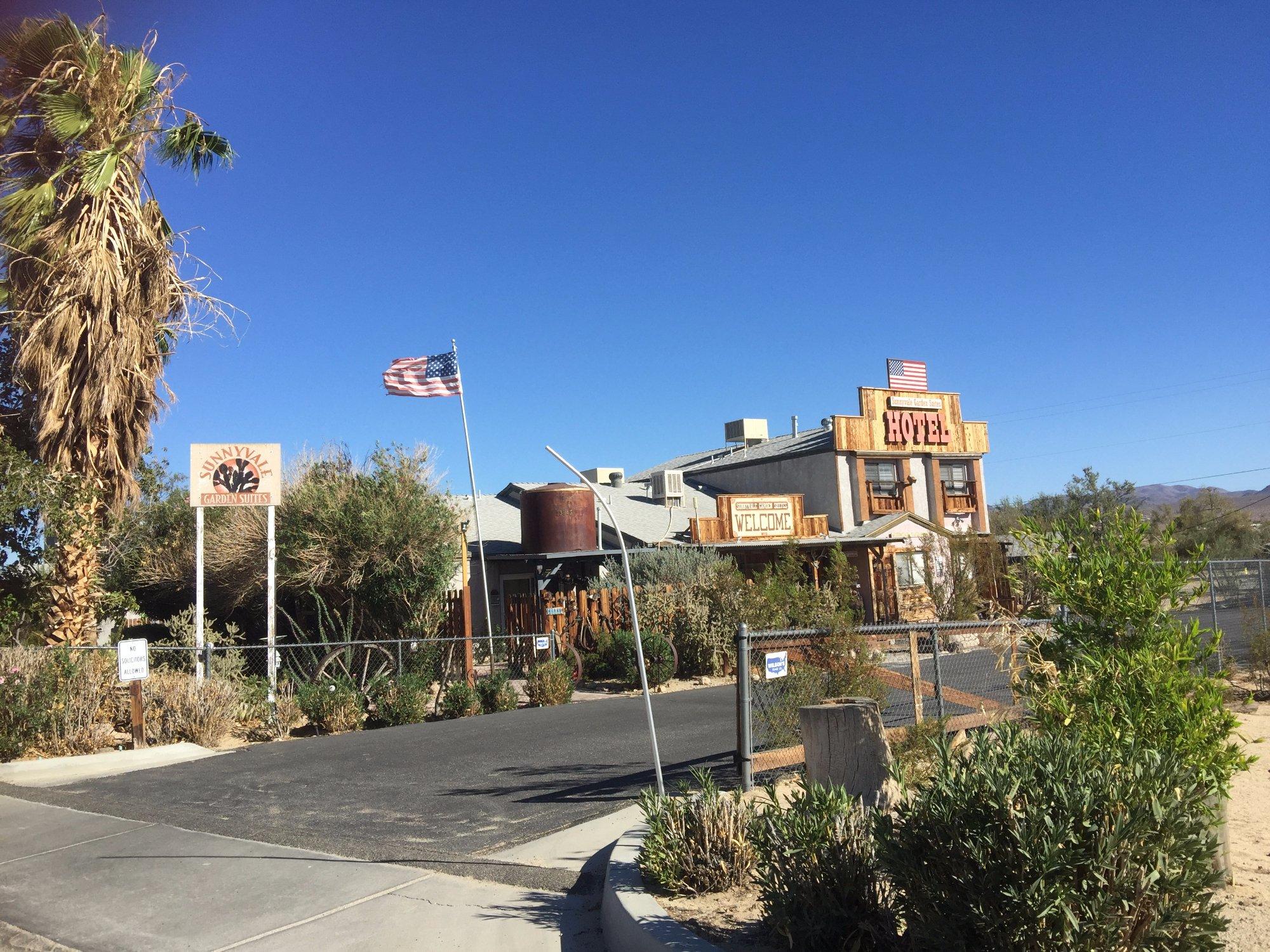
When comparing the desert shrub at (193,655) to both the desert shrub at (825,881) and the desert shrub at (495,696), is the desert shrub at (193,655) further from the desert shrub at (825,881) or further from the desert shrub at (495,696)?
the desert shrub at (825,881)

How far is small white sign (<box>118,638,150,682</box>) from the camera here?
12.1 meters

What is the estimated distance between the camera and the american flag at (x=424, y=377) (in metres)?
Result: 22.2

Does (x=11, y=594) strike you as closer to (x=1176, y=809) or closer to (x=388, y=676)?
(x=388, y=676)

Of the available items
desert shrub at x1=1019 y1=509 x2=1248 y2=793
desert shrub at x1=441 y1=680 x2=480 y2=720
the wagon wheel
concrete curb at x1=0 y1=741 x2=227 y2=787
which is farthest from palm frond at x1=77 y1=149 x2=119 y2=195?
desert shrub at x1=1019 y1=509 x2=1248 y2=793

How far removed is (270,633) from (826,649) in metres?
9.78

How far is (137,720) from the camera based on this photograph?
1252 cm

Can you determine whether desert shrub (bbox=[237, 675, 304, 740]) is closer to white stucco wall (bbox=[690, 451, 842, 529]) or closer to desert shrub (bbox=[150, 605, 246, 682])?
desert shrub (bbox=[150, 605, 246, 682])

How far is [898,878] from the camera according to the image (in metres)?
3.81

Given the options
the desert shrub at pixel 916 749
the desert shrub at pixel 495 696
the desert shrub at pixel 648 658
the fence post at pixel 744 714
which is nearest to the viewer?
the desert shrub at pixel 916 749

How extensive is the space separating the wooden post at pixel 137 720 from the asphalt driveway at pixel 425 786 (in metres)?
1.24

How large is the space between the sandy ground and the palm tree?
12.4m

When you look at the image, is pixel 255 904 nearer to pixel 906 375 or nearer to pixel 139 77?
pixel 139 77

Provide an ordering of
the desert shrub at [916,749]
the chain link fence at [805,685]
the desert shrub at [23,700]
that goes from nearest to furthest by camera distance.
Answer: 1. the desert shrub at [916,749]
2. the chain link fence at [805,685]
3. the desert shrub at [23,700]

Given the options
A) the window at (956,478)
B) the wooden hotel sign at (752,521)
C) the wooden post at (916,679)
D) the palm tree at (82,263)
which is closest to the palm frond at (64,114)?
the palm tree at (82,263)
